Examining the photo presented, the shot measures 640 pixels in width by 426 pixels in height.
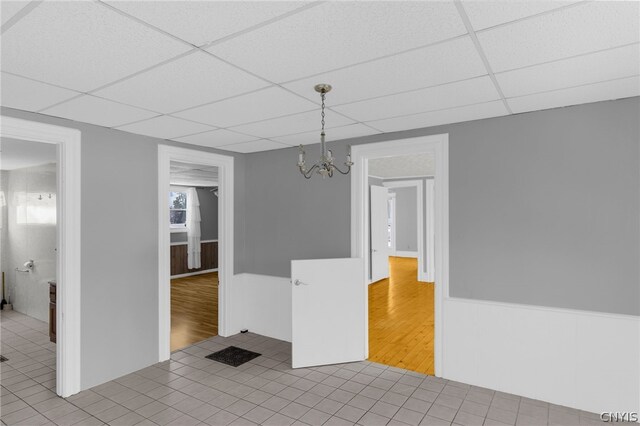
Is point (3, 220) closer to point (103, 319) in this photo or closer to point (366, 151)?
point (103, 319)

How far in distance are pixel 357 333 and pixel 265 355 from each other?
1.12m

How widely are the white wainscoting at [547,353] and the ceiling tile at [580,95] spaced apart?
1.70 meters

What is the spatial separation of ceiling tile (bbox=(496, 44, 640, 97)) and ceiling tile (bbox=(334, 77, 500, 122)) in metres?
0.15

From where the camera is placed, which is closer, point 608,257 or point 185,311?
point 608,257

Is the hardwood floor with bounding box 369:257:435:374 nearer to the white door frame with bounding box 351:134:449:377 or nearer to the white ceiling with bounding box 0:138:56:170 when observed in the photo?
the white door frame with bounding box 351:134:449:377

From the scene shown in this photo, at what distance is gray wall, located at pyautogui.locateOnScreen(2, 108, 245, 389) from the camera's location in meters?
3.42

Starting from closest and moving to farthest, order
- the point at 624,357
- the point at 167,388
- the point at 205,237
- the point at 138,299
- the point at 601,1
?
the point at 601,1 → the point at 624,357 → the point at 167,388 → the point at 138,299 → the point at 205,237

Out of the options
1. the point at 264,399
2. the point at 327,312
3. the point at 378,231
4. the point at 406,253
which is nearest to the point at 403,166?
the point at 378,231

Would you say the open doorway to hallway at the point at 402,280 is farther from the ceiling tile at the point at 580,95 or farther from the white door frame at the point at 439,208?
the ceiling tile at the point at 580,95

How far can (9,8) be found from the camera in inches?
59.3

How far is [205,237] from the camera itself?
10391mm

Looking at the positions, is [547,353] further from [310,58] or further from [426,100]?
[310,58]

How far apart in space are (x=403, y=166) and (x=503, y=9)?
592 cm

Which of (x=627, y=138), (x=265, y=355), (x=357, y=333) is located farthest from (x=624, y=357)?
(x=265, y=355)
